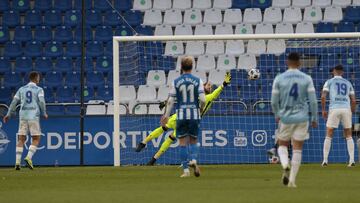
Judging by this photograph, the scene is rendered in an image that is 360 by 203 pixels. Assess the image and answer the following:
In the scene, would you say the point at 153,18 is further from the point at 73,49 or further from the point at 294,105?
the point at 294,105

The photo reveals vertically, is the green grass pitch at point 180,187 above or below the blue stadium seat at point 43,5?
below

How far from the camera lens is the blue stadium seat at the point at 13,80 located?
31125 millimetres

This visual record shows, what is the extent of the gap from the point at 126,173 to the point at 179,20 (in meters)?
12.5

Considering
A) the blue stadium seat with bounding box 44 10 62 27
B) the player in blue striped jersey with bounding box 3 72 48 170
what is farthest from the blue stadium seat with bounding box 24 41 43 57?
the player in blue striped jersey with bounding box 3 72 48 170

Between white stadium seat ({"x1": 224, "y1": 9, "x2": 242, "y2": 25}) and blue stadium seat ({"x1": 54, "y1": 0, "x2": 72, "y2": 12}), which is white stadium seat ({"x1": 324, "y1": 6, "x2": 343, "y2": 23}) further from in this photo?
blue stadium seat ({"x1": 54, "y1": 0, "x2": 72, "y2": 12})

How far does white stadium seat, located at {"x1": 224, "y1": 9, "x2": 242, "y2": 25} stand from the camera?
3228 centimetres

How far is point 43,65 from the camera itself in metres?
31.6

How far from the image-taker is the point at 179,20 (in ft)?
107

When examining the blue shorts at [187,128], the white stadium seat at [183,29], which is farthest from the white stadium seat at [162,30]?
the blue shorts at [187,128]

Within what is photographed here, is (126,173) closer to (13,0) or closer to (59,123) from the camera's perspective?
(59,123)

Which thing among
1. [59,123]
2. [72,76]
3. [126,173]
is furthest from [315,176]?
[72,76]

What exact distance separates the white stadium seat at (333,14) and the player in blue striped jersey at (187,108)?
1437cm

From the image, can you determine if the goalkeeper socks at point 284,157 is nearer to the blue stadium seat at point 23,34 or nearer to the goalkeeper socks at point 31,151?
the goalkeeper socks at point 31,151

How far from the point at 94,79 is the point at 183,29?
3511 millimetres
